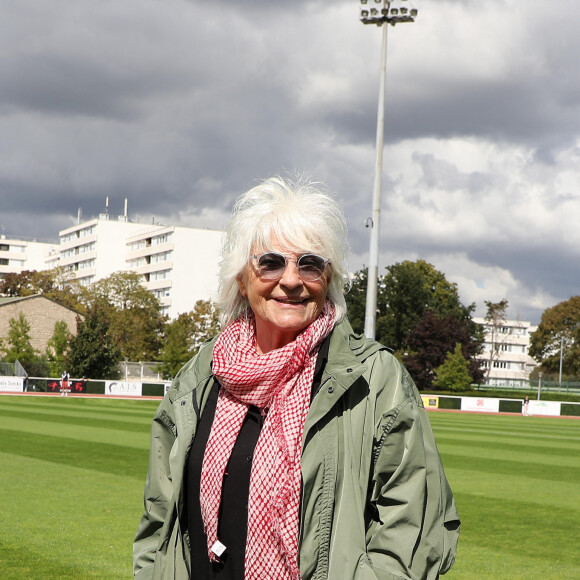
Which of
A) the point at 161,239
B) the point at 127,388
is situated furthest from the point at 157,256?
the point at 127,388

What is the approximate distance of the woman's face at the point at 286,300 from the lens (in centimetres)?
306

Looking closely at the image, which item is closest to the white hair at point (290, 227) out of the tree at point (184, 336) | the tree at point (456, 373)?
Result: the tree at point (184, 336)

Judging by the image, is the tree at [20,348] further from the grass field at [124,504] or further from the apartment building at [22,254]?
the apartment building at [22,254]

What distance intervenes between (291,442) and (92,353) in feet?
206

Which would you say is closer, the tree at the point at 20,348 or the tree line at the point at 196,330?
the tree at the point at 20,348

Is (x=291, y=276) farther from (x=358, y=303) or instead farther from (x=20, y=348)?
(x=358, y=303)

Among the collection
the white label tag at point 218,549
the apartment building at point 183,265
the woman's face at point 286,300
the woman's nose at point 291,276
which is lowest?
the white label tag at point 218,549

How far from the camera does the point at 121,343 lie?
81000mm

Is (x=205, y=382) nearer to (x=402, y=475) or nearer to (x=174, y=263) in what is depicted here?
(x=402, y=475)

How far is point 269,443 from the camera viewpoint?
281 centimetres

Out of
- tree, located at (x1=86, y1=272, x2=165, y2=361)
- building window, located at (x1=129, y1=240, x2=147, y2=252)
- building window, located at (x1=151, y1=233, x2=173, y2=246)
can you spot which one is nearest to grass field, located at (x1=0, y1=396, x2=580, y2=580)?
tree, located at (x1=86, y1=272, x2=165, y2=361)

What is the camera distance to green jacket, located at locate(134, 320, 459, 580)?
261cm

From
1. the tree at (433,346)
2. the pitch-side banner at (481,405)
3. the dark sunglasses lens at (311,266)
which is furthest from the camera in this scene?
the tree at (433,346)

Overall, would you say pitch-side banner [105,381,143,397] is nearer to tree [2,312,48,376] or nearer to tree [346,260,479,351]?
tree [2,312,48,376]
